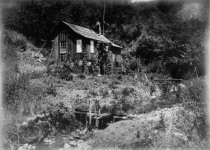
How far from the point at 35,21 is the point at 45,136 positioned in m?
8.24

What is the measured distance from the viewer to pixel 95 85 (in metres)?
9.70

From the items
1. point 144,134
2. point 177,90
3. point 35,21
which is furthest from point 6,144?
point 35,21

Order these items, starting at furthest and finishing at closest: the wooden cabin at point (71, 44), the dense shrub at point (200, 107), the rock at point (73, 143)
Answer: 1. the wooden cabin at point (71, 44)
2. the rock at point (73, 143)
3. the dense shrub at point (200, 107)

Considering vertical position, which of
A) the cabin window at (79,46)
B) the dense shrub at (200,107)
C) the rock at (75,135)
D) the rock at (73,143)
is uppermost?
the cabin window at (79,46)

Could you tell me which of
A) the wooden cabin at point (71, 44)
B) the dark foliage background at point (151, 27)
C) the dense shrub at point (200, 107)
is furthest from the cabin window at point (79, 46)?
the dense shrub at point (200, 107)

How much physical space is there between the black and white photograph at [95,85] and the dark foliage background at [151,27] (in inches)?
2.4

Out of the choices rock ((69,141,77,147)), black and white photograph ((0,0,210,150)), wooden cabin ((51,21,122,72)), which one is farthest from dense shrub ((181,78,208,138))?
wooden cabin ((51,21,122,72))

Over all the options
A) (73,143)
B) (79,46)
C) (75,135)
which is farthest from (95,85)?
(79,46)

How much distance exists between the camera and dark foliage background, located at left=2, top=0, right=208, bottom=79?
35.7 feet

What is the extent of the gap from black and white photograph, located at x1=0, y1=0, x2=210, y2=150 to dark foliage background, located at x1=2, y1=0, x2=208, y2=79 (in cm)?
6

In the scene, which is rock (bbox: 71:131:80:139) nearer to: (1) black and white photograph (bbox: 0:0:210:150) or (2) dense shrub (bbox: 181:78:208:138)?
(1) black and white photograph (bbox: 0:0:210:150)

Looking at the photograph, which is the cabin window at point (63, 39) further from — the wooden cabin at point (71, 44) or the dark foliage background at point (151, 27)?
the dark foliage background at point (151, 27)

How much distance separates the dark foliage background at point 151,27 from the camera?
35.7 ft

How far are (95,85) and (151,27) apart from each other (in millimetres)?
8785
